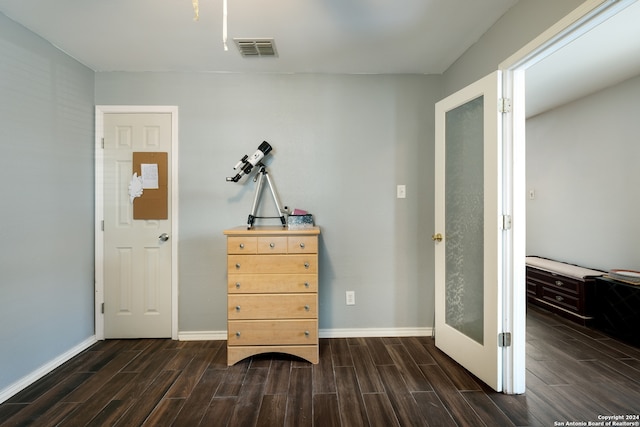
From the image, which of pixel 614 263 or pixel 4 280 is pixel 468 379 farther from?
pixel 4 280

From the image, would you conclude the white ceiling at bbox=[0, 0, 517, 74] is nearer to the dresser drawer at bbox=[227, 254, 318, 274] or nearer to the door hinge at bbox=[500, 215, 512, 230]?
the door hinge at bbox=[500, 215, 512, 230]

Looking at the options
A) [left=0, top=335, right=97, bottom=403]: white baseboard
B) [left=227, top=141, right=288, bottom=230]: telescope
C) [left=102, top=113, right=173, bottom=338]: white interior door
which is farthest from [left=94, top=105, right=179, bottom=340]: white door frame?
[left=227, top=141, right=288, bottom=230]: telescope

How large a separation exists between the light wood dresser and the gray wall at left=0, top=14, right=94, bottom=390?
129 cm

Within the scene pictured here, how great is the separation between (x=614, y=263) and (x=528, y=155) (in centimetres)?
169

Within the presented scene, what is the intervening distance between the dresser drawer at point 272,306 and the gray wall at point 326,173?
1.48ft

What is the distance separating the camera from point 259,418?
1.50m

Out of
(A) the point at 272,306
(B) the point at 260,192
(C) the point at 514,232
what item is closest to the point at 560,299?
(C) the point at 514,232

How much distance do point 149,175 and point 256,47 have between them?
142 cm

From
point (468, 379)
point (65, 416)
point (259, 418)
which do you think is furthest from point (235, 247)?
point (468, 379)

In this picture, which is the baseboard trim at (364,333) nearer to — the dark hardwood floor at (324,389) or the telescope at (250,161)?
the dark hardwood floor at (324,389)

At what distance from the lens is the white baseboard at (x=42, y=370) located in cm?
167

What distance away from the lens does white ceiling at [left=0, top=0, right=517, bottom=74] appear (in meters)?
1.64

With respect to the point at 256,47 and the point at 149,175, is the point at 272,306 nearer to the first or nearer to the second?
the point at 149,175

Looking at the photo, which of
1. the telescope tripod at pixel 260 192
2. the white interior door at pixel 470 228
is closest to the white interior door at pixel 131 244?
the telescope tripod at pixel 260 192
